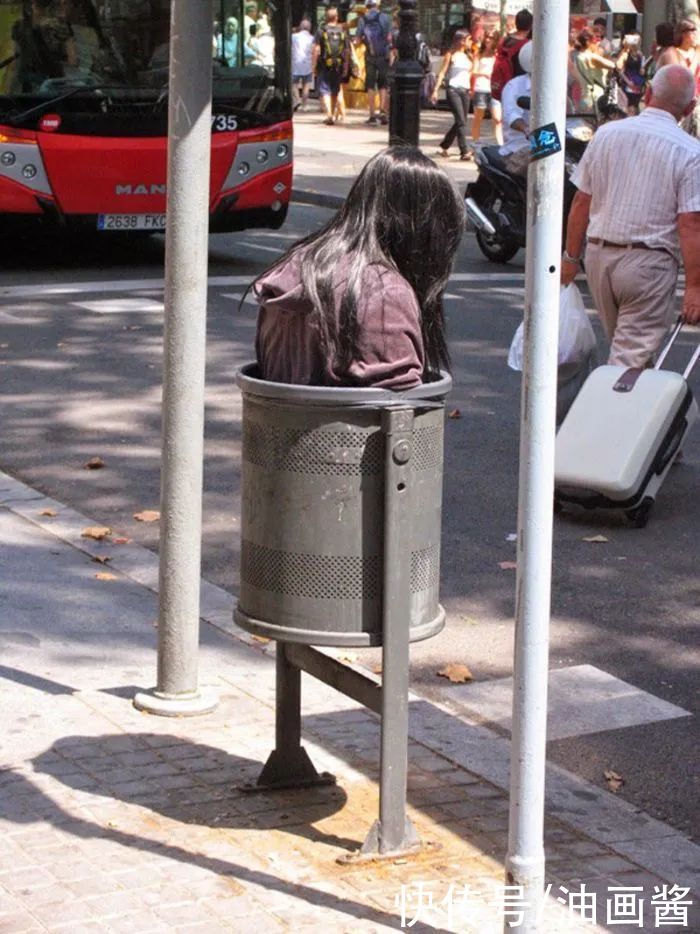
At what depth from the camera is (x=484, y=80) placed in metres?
27.1

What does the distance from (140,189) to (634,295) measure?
26.3 ft

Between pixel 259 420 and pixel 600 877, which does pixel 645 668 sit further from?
pixel 259 420

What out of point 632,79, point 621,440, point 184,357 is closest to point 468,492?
point 621,440

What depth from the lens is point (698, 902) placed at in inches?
169

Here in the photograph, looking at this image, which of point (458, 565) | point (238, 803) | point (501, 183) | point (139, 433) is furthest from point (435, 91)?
point (238, 803)

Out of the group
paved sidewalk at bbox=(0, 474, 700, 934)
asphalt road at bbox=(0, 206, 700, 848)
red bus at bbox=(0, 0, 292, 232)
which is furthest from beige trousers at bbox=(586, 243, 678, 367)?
red bus at bbox=(0, 0, 292, 232)

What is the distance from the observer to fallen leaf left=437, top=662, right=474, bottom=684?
6004 millimetres

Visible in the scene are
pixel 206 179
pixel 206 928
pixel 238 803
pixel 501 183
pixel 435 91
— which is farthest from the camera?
pixel 435 91

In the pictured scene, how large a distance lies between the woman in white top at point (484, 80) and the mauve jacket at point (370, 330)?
2067 centimetres

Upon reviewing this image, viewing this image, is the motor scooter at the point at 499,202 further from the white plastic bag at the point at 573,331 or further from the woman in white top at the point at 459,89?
the woman in white top at the point at 459,89

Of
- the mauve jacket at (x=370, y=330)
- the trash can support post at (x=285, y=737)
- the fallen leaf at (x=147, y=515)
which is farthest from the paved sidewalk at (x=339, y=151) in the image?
the mauve jacket at (x=370, y=330)

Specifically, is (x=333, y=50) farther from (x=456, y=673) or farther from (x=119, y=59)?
(x=456, y=673)

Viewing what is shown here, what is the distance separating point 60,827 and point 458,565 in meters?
3.12

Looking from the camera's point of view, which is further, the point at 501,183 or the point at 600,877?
the point at 501,183
